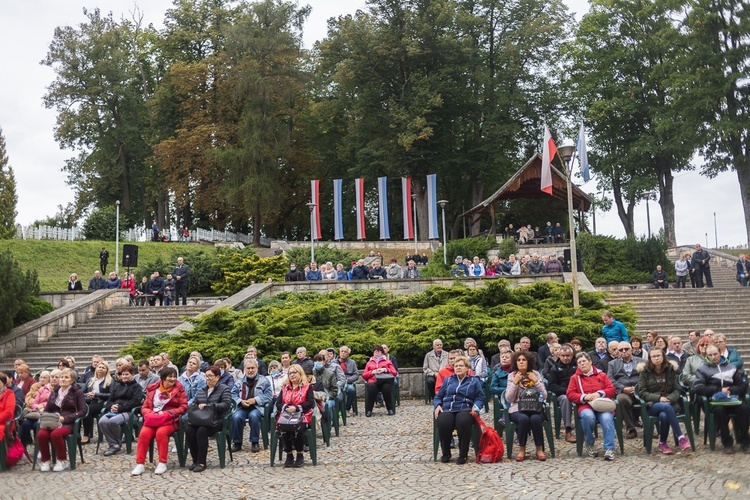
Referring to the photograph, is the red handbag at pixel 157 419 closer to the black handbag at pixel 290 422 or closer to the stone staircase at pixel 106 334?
the black handbag at pixel 290 422

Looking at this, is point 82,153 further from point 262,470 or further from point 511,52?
point 262,470

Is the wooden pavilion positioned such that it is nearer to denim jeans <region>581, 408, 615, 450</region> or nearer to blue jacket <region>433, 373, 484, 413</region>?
denim jeans <region>581, 408, 615, 450</region>

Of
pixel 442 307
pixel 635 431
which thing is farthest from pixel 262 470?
pixel 442 307

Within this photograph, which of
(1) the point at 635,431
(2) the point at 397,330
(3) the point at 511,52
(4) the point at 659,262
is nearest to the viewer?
(1) the point at 635,431

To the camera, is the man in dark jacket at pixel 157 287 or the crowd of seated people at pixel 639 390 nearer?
the crowd of seated people at pixel 639 390

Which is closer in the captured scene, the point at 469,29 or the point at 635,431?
the point at 635,431

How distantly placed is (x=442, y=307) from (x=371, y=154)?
94.9 ft

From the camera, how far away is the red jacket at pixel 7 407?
10.4m

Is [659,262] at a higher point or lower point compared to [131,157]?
lower

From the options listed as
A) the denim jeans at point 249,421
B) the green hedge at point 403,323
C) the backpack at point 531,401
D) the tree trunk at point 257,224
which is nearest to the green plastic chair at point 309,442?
the denim jeans at point 249,421

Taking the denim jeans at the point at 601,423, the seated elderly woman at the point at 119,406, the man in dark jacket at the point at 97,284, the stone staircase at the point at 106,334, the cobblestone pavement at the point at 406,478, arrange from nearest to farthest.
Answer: the cobblestone pavement at the point at 406,478, the denim jeans at the point at 601,423, the seated elderly woman at the point at 119,406, the stone staircase at the point at 106,334, the man in dark jacket at the point at 97,284

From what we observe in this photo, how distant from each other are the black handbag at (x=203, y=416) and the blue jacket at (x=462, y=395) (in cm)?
288

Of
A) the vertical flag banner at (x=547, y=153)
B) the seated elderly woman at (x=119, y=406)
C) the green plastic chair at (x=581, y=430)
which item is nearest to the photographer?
the green plastic chair at (x=581, y=430)

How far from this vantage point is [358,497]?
7930 mm
